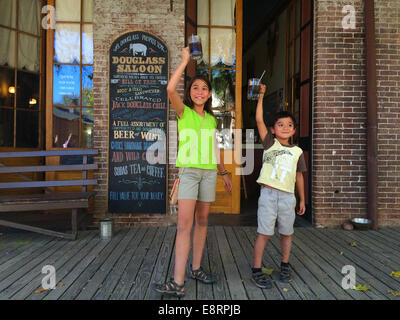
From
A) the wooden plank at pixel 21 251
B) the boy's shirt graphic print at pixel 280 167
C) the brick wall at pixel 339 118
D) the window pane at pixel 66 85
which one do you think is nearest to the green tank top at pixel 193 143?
the boy's shirt graphic print at pixel 280 167

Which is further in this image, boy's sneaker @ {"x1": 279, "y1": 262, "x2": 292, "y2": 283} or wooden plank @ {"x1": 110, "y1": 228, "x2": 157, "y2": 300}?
boy's sneaker @ {"x1": 279, "y1": 262, "x2": 292, "y2": 283}

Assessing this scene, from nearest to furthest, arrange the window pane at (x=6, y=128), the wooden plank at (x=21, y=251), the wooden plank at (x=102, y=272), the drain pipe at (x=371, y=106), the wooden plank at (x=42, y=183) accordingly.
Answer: the wooden plank at (x=102, y=272) → the wooden plank at (x=21, y=251) → the wooden plank at (x=42, y=183) → the drain pipe at (x=371, y=106) → the window pane at (x=6, y=128)

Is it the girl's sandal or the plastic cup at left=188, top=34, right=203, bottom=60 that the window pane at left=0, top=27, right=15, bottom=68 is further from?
the girl's sandal

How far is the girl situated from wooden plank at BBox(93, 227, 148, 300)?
357mm

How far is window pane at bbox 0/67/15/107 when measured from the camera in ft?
16.5

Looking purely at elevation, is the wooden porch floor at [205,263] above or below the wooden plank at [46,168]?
below

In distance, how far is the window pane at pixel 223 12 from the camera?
5148mm

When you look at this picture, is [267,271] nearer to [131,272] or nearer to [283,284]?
[283,284]

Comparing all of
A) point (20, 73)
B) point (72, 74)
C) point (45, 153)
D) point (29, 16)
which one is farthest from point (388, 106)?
point (29, 16)

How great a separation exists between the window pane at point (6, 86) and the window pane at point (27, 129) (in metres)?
0.21

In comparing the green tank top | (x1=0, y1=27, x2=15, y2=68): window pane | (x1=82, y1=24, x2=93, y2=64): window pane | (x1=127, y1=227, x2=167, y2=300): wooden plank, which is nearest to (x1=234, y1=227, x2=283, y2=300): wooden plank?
(x1=127, y1=227, x2=167, y2=300): wooden plank

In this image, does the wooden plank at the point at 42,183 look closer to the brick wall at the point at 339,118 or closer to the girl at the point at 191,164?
the girl at the point at 191,164

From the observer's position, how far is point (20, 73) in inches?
206
